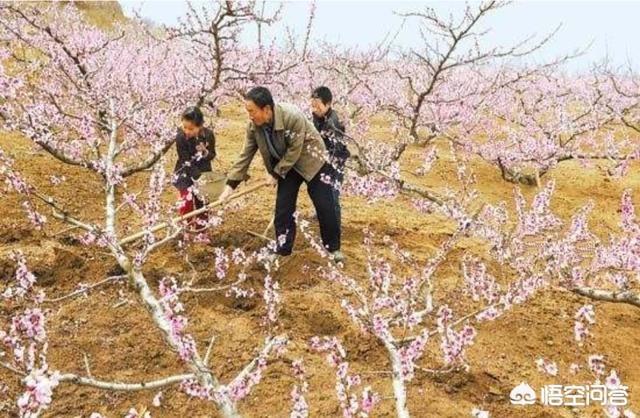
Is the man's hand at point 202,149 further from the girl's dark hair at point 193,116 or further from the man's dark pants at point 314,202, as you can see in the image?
the man's dark pants at point 314,202

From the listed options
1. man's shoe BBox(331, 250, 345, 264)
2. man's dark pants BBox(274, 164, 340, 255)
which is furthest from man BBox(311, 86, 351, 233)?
man's shoe BBox(331, 250, 345, 264)

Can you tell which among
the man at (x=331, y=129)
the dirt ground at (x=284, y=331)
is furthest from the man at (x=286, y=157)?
the dirt ground at (x=284, y=331)

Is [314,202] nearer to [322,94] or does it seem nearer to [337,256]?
[337,256]

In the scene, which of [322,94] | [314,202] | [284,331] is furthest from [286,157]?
[284,331]

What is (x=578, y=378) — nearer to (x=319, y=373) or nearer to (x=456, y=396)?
(x=456, y=396)

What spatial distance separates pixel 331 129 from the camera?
260 inches

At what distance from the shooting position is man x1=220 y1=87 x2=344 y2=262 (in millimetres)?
5438

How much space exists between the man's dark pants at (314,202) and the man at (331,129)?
0.12 metres

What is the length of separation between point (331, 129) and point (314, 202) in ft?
3.27

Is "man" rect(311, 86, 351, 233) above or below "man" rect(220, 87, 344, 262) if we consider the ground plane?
above

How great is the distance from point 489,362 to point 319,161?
228 cm

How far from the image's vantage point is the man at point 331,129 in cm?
623

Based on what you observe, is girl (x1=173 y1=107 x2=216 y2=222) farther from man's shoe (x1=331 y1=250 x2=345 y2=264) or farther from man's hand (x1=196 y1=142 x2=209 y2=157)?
man's shoe (x1=331 y1=250 x2=345 y2=264)

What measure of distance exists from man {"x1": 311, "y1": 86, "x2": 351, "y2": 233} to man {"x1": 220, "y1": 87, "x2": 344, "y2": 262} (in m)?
0.22
